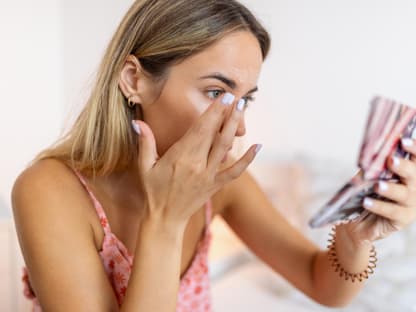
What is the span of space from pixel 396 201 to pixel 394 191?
26 millimetres

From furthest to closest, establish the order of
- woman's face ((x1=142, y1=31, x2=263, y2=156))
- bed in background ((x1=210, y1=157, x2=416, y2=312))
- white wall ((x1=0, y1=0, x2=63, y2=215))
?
white wall ((x1=0, y1=0, x2=63, y2=215)) → bed in background ((x1=210, y1=157, x2=416, y2=312)) → woman's face ((x1=142, y1=31, x2=263, y2=156))

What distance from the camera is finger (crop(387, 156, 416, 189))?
0.65 meters

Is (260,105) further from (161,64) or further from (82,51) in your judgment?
(161,64)

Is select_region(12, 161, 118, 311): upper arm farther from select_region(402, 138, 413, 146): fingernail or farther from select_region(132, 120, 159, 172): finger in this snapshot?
select_region(402, 138, 413, 146): fingernail

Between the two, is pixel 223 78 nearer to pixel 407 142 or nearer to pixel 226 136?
pixel 226 136

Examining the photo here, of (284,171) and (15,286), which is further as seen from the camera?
(284,171)

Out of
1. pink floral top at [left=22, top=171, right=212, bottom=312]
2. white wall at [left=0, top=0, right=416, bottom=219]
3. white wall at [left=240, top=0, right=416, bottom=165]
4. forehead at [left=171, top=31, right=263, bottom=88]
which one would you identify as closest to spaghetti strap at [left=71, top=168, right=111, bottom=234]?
pink floral top at [left=22, top=171, right=212, bottom=312]

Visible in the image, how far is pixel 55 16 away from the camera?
1.66 meters

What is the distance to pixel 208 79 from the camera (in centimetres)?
85

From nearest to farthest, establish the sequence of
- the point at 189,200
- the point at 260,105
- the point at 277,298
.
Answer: the point at 189,200, the point at 277,298, the point at 260,105

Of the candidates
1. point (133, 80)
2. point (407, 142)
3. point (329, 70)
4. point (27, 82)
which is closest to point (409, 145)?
point (407, 142)

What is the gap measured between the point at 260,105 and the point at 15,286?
823mm

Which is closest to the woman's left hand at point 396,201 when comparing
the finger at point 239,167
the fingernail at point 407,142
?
the fingernail at point 407,142

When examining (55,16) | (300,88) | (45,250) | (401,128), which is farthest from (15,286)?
(401,128)
